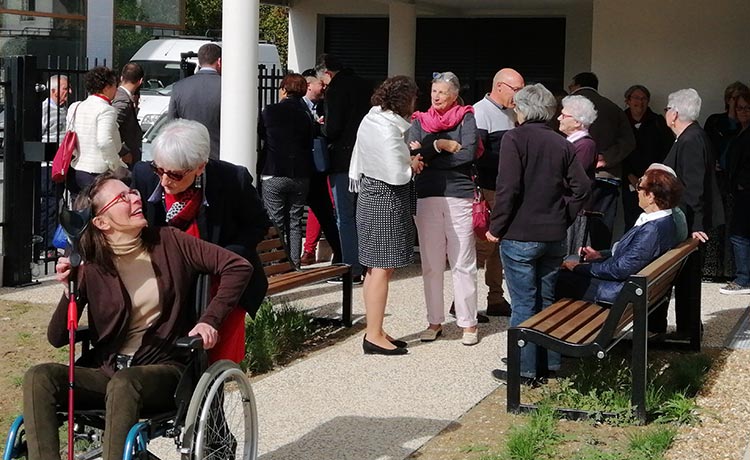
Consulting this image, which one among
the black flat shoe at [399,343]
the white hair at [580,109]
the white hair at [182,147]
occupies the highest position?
the white hair at [580,109]

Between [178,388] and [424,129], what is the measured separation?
3.97 metres

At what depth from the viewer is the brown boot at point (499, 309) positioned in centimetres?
957

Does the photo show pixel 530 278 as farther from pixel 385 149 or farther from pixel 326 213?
pixel 326 213

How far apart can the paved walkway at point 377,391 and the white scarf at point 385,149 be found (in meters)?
A: 1.18

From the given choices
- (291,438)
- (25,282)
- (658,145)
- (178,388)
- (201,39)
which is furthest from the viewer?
(201,39)

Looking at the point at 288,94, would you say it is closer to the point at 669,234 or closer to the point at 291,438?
the point at 669,234

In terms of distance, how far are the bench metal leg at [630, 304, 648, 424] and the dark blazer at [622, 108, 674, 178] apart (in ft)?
16.3

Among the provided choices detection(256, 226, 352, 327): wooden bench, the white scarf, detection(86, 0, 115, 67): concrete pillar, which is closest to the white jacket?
detection(256, 226, 352, 327): wooden bench

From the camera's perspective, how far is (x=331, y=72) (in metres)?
11.0

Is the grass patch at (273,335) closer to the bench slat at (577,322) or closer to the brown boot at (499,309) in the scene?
the brown boot at (499,309)

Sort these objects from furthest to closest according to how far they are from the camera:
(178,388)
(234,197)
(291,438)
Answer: (291,438)
(234,197)
(178,388)

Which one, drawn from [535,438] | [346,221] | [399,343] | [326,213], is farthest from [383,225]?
[326,213]

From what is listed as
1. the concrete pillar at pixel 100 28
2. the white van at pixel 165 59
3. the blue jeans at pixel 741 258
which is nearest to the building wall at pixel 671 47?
the blue jeans at pixel 741 258

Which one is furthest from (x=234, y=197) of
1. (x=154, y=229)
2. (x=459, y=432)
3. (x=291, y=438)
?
(x=459, y=432)
